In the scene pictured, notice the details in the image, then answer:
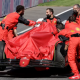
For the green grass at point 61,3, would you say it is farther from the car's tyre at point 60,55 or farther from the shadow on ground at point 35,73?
the car's tyre at point 60,55

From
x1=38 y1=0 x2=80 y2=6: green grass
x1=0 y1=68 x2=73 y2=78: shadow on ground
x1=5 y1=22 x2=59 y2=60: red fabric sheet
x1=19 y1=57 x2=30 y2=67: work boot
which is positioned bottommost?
x1=0 y1=68 x2=73 y2=78: shadow on ground

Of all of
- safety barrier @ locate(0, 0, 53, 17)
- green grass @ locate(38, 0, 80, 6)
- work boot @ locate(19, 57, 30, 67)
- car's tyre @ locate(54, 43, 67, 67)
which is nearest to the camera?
work boot @ locate(19, 57, 30, 67)

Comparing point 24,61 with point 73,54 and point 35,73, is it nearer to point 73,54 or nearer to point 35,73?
point 35,73

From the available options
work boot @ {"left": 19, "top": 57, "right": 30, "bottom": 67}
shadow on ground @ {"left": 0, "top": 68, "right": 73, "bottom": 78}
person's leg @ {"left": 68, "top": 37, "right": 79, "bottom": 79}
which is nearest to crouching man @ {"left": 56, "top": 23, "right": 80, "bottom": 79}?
person's leg @ {"left": 68, "top": 37, "right": 79, "bottom": 79}

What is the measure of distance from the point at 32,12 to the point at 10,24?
46.9 ft

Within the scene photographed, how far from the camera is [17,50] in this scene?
27.0 feet

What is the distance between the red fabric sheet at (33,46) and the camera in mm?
8000

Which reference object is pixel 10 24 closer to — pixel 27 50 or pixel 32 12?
pixel 27 50

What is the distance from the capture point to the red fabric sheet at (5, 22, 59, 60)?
315 inches

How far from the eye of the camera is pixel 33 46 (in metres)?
8.20

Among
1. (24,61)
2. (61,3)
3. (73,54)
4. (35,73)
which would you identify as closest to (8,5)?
(61,3)

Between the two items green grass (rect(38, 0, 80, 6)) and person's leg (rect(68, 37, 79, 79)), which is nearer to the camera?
person's leg (rect(68, 37, 79, 79))

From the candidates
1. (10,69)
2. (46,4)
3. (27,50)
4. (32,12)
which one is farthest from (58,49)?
(46,4)

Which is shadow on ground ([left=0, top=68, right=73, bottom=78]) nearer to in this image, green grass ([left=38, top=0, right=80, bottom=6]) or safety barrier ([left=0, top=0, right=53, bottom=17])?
→ safety barrier ([left=0, top=0, right=53, bottom=17])
